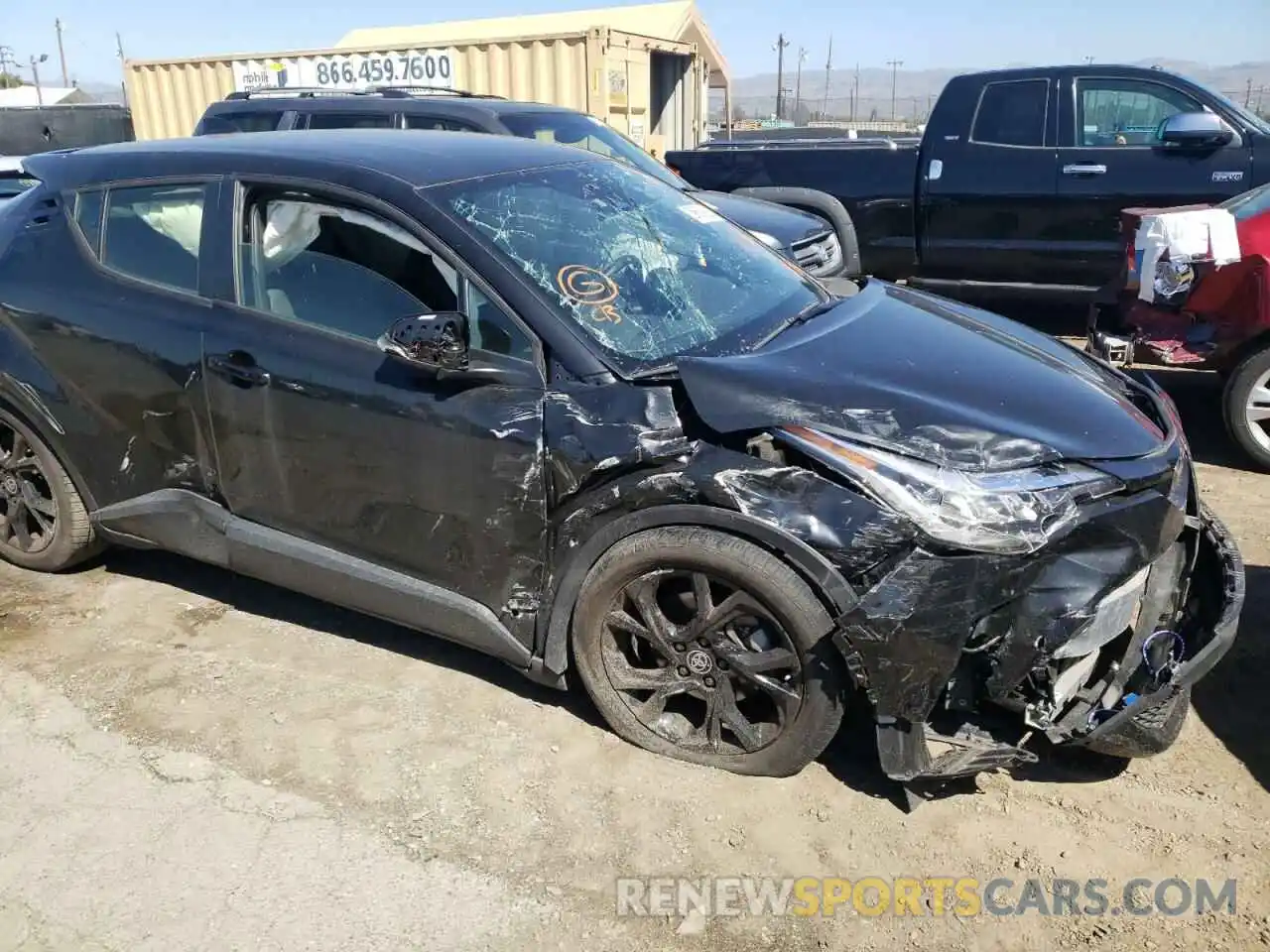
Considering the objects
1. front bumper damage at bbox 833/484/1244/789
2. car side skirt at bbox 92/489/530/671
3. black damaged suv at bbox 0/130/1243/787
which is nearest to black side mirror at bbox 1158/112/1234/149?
black damaged suv at bbox 0/130/1243/787

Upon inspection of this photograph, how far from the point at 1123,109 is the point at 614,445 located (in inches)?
238

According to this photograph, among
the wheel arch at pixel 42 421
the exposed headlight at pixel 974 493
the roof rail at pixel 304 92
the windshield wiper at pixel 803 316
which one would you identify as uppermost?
the roof rail at pixel 304 92

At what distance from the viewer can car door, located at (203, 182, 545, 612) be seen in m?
2.93

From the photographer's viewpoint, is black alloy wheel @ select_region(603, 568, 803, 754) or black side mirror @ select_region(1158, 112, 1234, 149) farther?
black side mirror @ select_region(1158, 112, 1234, 149)

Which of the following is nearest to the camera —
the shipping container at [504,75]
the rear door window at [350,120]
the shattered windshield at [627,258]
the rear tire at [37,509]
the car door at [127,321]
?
the shattered windshield at [627,258]

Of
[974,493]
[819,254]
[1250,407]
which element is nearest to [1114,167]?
[819,254]

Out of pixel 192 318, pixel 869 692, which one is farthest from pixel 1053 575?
pixel 192 318

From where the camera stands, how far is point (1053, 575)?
2.52 m

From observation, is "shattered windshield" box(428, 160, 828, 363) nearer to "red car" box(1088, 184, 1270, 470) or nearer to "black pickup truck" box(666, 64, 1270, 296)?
"red car" box(1088, 184, 1270, 470)

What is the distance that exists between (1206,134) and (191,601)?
6684 mm

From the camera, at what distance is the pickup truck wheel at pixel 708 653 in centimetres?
265

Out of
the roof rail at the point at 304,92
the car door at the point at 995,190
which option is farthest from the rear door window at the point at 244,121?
the car door at the point at 995,190

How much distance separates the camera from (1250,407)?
5012 mm

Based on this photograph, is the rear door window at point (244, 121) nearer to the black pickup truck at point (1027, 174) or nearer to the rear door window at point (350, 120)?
the rear door window at point (350, 120)
